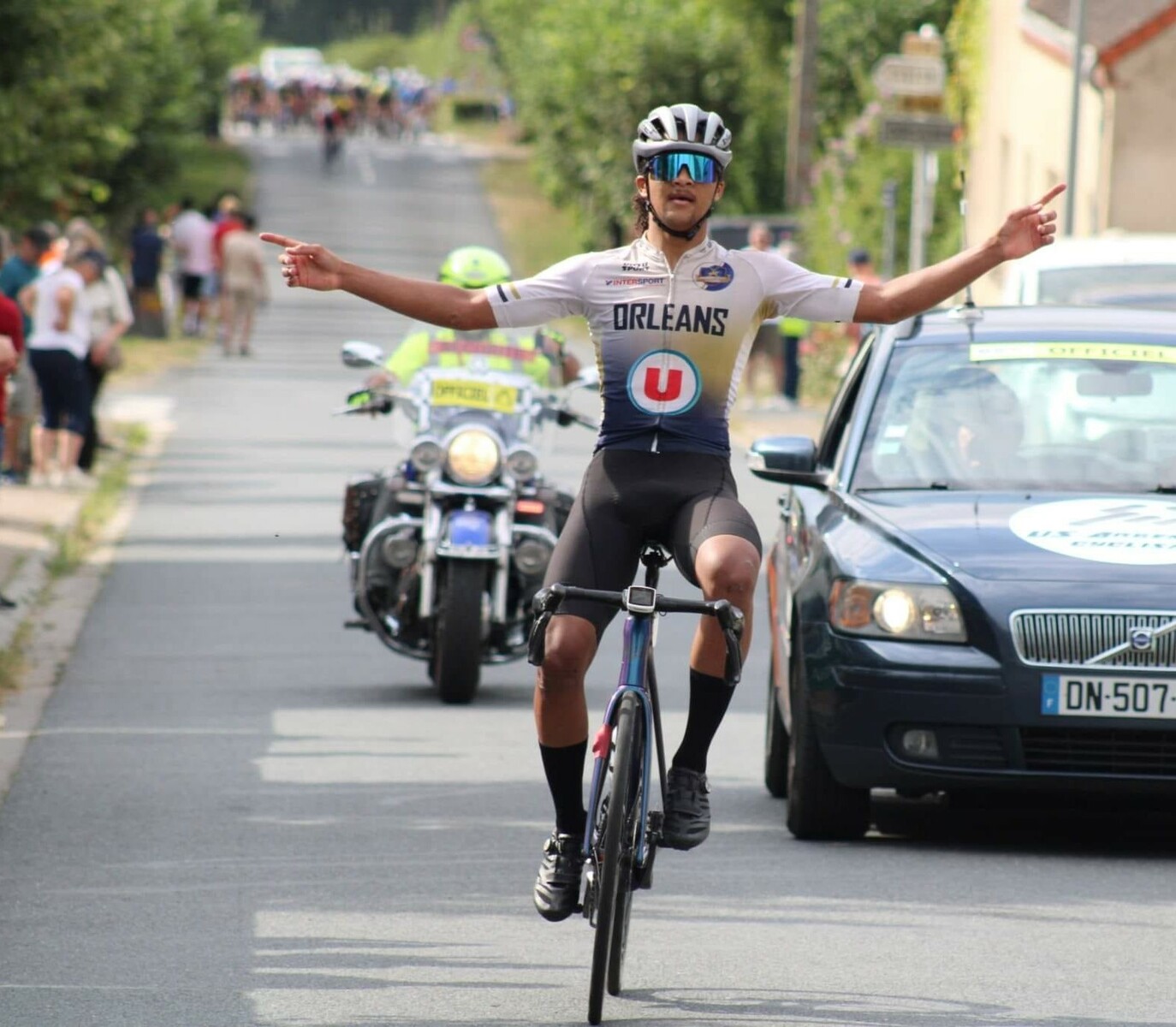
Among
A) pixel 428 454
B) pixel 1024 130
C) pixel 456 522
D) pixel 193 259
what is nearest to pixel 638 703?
pixel 456 522

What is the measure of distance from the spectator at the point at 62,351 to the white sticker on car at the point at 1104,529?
12486 millimetres

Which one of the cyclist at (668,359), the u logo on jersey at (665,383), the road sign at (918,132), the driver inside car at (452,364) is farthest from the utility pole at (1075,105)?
the u logo on jersey at (665,383)

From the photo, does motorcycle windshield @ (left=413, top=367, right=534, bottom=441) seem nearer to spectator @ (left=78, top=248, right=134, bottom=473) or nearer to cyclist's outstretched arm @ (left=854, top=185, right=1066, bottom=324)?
cyclist's outstretched arm @ (left=854, top=185, right=1066, bottom=324)

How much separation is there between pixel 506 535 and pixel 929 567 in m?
3.68

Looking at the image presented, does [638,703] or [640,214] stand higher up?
[640,214]

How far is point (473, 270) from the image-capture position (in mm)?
11789

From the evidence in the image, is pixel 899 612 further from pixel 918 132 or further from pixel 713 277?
pixel 918 132

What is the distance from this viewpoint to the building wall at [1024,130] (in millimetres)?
31453

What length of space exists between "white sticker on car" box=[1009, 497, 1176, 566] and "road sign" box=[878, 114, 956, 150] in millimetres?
13968

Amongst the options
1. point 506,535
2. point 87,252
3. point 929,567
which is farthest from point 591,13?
point 929,567

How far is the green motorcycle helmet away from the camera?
11719 mm

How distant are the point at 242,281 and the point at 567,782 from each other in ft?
98.7

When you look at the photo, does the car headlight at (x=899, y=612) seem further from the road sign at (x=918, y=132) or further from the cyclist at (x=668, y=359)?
the road sign at (x=918, y=132)

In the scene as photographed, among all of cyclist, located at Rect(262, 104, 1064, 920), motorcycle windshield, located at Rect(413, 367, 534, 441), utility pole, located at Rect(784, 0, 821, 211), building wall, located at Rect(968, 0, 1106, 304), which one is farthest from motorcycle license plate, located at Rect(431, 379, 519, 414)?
utility pole, located at Rect(784, 0, 821, 211)
